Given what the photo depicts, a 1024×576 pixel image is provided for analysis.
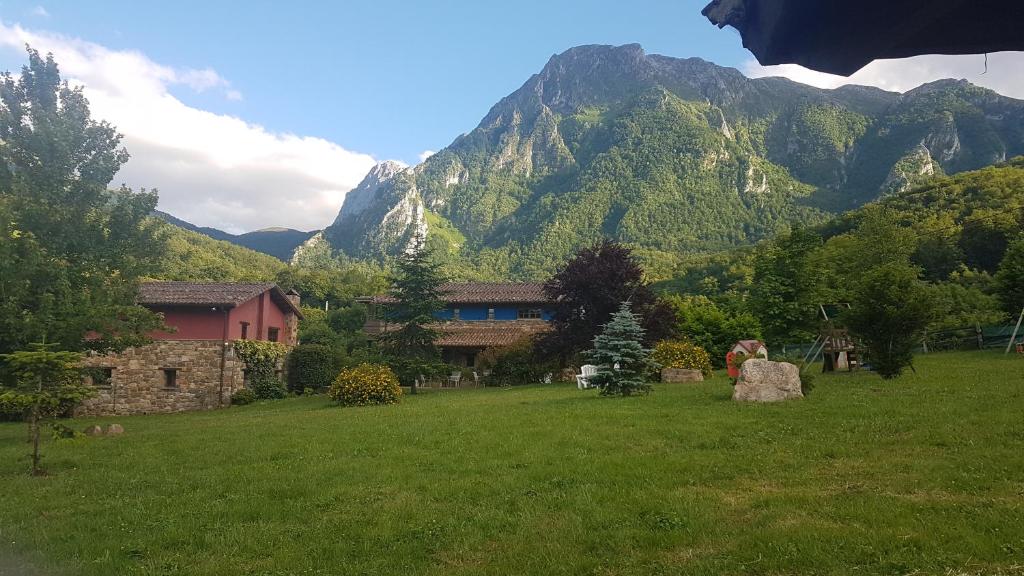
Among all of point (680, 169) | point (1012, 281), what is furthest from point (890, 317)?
point (680, 169)

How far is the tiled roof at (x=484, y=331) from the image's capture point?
3803 cm

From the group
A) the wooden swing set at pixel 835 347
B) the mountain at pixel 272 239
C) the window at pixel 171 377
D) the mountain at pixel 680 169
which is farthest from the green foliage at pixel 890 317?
the mountain at pixel 272 239

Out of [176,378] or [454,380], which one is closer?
[176,378]

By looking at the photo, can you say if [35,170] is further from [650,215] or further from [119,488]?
[650,215]

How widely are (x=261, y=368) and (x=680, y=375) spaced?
22.5 meters

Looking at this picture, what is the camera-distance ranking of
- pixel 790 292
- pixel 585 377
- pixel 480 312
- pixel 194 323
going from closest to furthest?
1. pixel 585 377
2. pixel 790 292
3. pixel 194 323
4. pixel 480 312

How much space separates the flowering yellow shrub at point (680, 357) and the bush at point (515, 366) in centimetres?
740

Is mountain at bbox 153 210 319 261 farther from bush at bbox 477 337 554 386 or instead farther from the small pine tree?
the small pine tree

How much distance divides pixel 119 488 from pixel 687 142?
5139 inches

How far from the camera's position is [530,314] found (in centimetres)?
4016

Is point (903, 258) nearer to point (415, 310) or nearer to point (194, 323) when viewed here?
point (415, 310)

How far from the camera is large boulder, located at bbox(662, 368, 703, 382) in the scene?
75.4 ft

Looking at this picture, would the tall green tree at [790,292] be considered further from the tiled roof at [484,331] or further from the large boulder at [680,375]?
the tiled roof at [484,331]

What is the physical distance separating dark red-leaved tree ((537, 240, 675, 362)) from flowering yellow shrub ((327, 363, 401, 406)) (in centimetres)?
876
